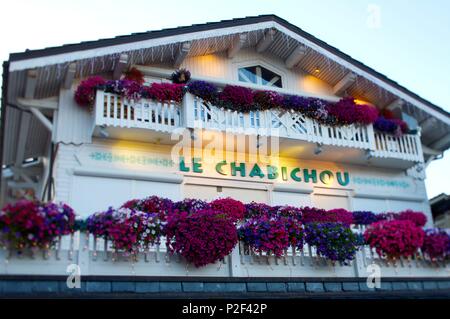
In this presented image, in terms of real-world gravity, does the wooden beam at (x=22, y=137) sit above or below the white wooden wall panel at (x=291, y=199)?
above

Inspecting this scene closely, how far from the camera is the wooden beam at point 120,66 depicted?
15273 mm

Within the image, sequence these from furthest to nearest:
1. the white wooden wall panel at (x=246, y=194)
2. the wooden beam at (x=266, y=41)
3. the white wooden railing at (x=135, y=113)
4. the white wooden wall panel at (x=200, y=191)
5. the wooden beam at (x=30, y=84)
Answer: the wooden beam at (x=266, y=41), the white wooden wall panel at (x=246, y=194), the white wooden wall panel at (x=200, y=191), the white wooden railing at (x=135, y=113), the wooden beam at (x=30, y=84)

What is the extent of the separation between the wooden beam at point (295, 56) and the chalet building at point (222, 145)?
0.06 m

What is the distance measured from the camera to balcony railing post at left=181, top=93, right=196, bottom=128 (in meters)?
15.0

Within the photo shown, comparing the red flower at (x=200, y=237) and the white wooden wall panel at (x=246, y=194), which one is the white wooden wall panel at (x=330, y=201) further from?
the red flower at (x=200, y=237)

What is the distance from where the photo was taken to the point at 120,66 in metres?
15.6

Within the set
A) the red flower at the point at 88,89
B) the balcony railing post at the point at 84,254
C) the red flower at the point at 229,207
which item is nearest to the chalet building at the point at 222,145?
the balcony railing post at the point at 84,254

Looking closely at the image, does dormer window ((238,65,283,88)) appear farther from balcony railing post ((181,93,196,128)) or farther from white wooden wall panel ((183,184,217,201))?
white wooden wall panel ((183,184,217,201))

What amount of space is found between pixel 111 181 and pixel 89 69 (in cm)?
303

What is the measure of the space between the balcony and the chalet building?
34 mm

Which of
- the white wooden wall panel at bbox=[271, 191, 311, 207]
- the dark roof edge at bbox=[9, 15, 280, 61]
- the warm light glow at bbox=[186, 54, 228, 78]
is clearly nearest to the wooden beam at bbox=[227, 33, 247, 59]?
the warm light glow at bbox=[186, 54, 228, 78]

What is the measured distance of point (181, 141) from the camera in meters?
15.5

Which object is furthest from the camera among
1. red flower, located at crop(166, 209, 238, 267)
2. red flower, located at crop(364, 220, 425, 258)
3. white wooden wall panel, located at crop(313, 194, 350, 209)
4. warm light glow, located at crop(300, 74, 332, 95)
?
warm light glow, located at crop(300, 74, 332, 95)

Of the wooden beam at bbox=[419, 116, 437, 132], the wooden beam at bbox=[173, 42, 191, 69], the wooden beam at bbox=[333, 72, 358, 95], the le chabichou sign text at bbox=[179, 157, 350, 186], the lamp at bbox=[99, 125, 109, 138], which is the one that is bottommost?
the le chabichou sign text at bbox=[179, 157, 350, 186]
